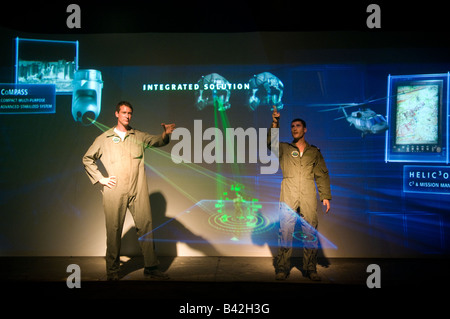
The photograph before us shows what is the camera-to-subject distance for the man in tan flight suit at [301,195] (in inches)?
113

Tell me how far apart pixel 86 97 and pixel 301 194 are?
2.91 m

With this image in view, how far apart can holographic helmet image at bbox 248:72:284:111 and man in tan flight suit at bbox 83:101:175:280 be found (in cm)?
129

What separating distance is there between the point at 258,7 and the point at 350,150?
209cm

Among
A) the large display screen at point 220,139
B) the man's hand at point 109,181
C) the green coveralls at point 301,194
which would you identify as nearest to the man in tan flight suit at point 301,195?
the green coveralls at point 301,194

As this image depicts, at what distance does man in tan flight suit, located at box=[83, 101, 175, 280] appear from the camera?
2.80 meters

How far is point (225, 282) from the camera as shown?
2.81 m

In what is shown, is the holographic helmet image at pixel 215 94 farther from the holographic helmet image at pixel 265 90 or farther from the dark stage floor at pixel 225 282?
the dark stage floor at pixel 225 282

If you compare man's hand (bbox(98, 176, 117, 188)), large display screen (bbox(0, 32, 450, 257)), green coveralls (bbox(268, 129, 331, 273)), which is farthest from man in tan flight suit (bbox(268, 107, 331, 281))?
man's hand (bbox(98, 176, 117, 188))

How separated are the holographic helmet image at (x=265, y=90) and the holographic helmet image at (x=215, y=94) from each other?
0.30 meters

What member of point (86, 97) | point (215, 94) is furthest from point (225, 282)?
point (86, 97)

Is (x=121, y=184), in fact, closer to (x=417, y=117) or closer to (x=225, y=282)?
(x=225, y=282)

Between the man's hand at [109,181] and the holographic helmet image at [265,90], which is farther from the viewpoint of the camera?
the holographic helmet image at [265,90]
